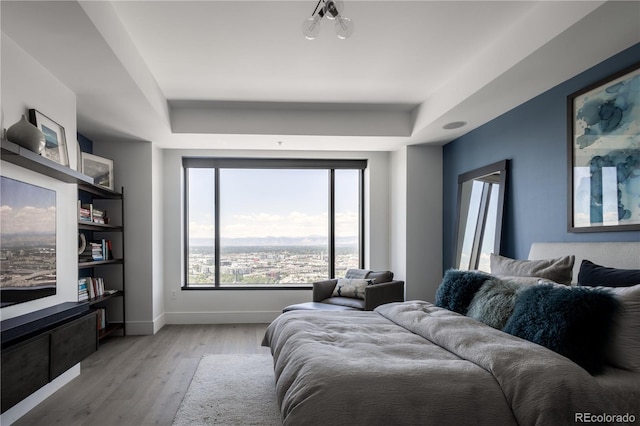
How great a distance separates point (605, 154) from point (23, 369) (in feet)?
12.8

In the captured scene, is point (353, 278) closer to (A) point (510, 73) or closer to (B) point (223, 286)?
(B) point (223, 286)

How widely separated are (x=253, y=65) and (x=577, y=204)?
9.43 ft

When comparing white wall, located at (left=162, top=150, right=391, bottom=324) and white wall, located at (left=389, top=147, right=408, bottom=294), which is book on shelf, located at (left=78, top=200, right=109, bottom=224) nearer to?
white wall, located at (left=162, top=150, right=391, bottom=324)

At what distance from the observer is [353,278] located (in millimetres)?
5453

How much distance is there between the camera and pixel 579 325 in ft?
6.51

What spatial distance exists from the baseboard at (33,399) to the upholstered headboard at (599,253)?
12.7 ft

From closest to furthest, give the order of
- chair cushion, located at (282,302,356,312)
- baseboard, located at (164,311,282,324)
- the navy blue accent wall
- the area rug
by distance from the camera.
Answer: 1. the area rug
2. the navy blue accent wall
3. chair cushion, located at (282,302,356,312)
4. baseboard, located at (164,311,282,324)

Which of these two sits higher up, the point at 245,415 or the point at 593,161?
the point at 593,161

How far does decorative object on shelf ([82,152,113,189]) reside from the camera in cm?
464

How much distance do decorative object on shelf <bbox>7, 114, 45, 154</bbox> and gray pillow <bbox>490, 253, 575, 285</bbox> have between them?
11.0 feet

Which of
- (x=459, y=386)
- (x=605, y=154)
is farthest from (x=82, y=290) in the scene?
(x=605, y=154)

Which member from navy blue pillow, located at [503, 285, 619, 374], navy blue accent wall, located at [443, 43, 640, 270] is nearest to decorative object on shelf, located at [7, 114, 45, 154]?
navy blue pillow, located at [503, 285, 619, 374]

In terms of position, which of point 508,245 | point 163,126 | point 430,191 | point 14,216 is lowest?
point 508,245

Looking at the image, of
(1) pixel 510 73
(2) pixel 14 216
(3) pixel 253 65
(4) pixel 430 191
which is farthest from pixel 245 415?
(4) pixel 430 191
